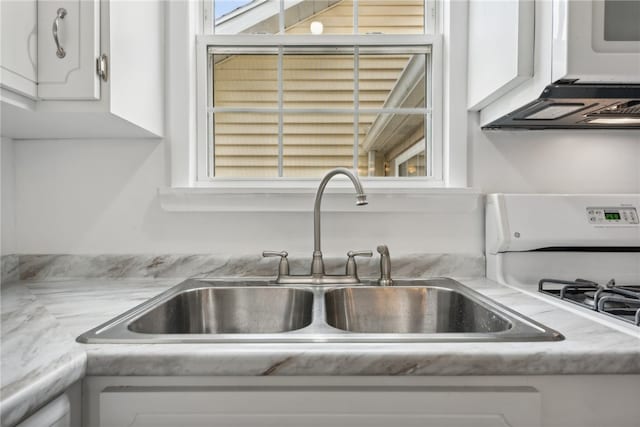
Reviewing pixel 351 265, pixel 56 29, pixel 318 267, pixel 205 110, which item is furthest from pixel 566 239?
pixel 56 29

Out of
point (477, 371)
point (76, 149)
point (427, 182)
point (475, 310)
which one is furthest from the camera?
point (427, 182)

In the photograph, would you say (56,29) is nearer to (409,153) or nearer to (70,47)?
(70,47)

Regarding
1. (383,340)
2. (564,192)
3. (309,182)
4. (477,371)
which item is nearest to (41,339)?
(383,340)

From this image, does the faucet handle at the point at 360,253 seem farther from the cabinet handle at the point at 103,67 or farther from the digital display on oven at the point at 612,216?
the cabinet handle at the point at 103,67

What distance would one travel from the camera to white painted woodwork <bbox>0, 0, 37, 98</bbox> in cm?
97

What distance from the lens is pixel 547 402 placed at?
78 cm

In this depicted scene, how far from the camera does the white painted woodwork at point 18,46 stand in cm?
97

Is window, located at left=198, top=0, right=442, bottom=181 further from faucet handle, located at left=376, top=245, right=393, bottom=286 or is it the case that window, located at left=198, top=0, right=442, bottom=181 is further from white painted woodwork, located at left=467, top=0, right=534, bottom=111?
faucet handle, located at left=376, top=245, right=393, bottom=286

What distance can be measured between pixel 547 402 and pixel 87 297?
3.81ft

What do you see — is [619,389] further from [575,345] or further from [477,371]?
[477,371]

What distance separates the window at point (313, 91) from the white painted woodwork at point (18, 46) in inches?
26.2

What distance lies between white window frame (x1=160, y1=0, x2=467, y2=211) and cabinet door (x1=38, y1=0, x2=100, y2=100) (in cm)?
46

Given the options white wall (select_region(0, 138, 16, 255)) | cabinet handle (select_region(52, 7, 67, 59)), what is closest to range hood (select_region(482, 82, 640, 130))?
cabinet handle (select_region(52, 7, 67, 59))

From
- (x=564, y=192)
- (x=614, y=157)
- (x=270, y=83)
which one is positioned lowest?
(x=564, y=192)
